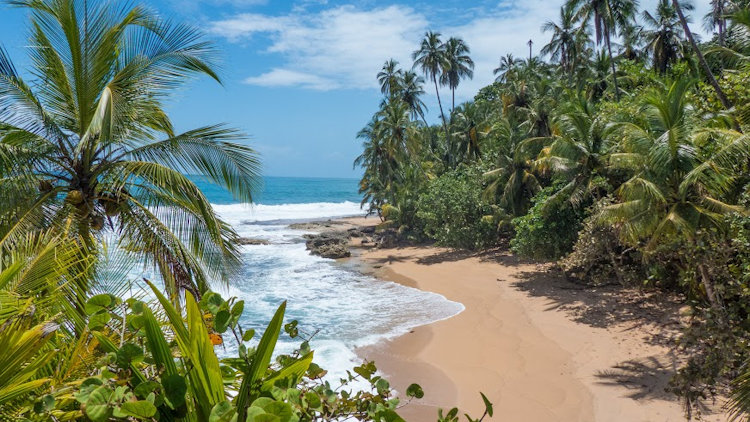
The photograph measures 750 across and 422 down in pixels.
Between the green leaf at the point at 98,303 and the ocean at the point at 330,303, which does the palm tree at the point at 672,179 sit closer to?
the ocean at the point at 330,303

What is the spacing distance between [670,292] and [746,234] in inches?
298

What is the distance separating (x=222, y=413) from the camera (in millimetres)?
1318

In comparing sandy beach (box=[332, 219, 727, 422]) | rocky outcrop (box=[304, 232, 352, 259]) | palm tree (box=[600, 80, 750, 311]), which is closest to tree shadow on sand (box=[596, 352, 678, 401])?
sandy beach (box=[332, 219, 727, 422])

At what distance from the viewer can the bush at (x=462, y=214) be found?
24.4 meters

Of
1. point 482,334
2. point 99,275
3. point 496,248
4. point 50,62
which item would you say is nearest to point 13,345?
point 99,275

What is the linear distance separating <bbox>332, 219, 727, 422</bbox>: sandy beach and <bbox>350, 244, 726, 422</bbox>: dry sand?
0.02m

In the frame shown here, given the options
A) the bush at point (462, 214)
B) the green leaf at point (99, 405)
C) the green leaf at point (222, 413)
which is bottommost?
the bush at point (462, 214)

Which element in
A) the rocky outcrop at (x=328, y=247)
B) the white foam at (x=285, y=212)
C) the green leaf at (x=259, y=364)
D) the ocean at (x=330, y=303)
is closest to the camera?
the green leaf at (x=259, y=364)

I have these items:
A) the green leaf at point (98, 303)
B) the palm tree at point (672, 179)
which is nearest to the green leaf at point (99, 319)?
the green leaf at point (98, 303)

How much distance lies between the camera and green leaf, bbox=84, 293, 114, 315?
1880 mm

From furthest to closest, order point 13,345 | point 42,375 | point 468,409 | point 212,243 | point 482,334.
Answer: point 482,334 < point 468,409 < point 212,243 < point 42,375 < point 13,345

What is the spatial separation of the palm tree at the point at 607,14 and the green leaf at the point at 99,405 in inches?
1064

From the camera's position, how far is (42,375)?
246cm

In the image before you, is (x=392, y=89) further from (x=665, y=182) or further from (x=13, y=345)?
(x=13, y=345)
